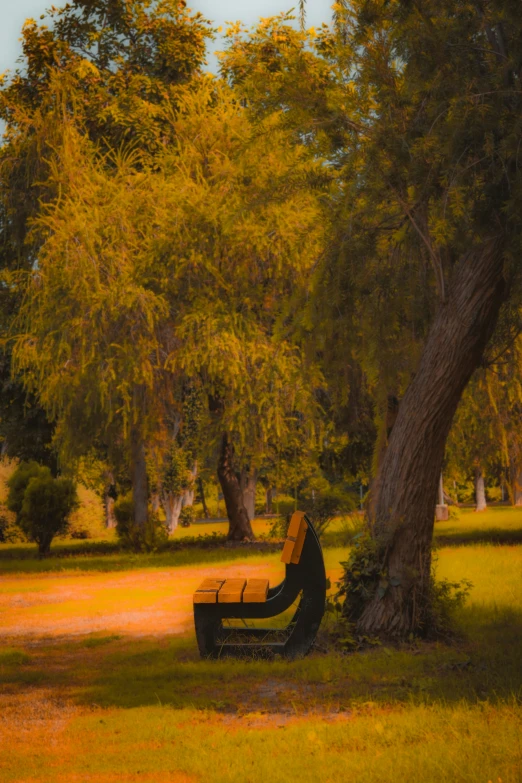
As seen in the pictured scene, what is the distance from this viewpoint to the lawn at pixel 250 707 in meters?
5.18

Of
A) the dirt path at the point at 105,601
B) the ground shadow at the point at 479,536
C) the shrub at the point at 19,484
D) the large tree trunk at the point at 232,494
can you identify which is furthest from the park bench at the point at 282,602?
the shrub at the point at 19,484

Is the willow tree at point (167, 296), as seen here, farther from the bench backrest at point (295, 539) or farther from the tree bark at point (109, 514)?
the tree bark at point (109, 514)

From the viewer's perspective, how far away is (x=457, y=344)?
8.64 meters

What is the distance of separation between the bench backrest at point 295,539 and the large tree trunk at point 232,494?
1446cm

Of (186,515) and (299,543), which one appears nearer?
(299,543)

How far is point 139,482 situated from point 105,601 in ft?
30.2

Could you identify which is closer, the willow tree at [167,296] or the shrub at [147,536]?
the willow tree at [167,296]

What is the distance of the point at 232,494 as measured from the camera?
78.2 ft

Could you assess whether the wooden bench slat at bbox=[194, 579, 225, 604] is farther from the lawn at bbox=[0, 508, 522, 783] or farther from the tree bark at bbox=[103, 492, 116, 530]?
the tree bark at bbox=[103, 492, 116, 530]

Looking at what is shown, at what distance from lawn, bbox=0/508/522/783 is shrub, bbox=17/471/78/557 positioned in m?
11.6

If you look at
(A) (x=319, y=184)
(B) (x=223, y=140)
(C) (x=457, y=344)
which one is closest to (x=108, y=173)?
(B) (x=223, y=140)

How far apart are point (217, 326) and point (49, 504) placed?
25.5 ft

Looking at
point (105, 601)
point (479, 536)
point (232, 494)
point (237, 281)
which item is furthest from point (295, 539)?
point (479, 536)

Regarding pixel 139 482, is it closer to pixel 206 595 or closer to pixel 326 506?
pixel 326 506
